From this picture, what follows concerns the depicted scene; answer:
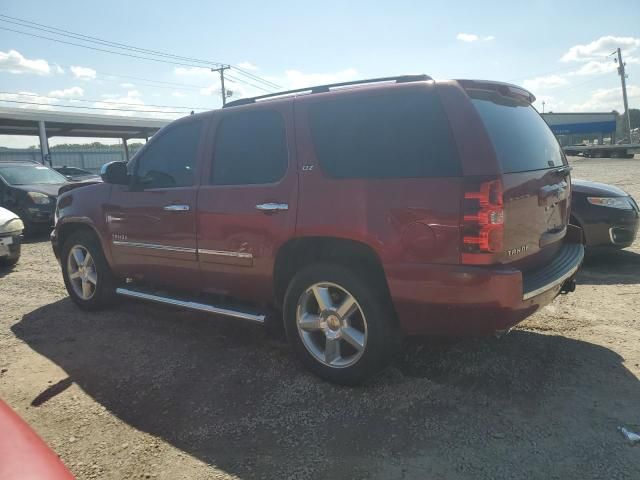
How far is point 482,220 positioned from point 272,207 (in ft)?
4.72

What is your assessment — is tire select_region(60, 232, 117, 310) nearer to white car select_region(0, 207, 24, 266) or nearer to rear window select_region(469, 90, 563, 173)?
white car select_region(0, 207, 24, 266)

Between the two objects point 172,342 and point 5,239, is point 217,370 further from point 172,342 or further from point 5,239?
point 5,239

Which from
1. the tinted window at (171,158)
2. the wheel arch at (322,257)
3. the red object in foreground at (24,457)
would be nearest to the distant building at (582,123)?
the tinted window at (171,158)

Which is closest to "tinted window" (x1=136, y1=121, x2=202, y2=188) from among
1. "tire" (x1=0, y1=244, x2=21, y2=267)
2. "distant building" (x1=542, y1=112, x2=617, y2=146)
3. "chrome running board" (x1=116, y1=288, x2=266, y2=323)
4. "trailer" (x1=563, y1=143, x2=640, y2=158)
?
"chrome running board" (x1=116, y1=288, x2=266, y2=323)

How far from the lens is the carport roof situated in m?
26.7

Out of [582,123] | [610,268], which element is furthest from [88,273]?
[582,123]

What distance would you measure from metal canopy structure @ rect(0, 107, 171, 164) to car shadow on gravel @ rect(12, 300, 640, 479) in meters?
26.6

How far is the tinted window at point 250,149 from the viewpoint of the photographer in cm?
358

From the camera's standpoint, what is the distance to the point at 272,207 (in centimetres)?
347

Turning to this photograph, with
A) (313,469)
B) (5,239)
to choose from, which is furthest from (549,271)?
(5,239)

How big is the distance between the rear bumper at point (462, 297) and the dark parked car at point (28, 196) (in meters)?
9.90

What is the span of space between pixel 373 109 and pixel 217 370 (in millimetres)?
2174

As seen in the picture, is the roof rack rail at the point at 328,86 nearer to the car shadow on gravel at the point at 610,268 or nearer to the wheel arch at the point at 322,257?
the wheel arch at the point at 322,257

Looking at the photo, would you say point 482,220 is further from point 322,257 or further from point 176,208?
point 176,208
